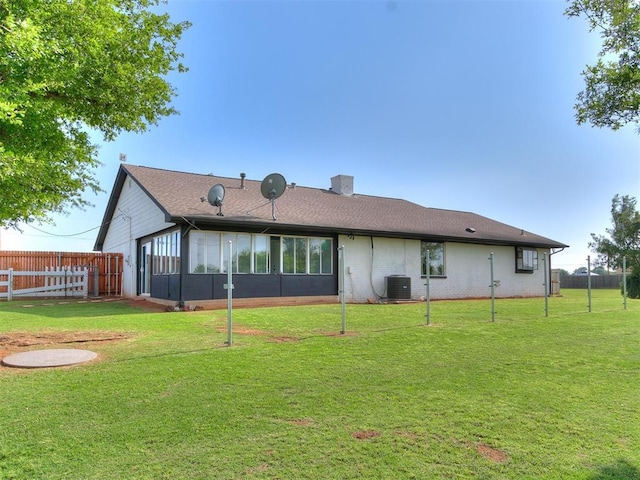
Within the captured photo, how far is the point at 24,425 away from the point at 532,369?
5.58 meters

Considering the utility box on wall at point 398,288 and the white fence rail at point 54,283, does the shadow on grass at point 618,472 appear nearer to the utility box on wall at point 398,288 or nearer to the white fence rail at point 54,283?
the utility box on wall at point 398,288

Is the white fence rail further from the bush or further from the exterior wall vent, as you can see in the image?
the bush

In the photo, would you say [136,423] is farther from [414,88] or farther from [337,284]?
[414,88]

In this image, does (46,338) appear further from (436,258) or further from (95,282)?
(436,258)

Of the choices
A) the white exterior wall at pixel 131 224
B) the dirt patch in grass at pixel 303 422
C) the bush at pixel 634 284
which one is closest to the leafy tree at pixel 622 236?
the bush at pixel 634 284

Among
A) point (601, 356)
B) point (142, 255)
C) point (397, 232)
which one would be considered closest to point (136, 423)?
point (601, 356)

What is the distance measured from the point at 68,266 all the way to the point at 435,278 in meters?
16.9

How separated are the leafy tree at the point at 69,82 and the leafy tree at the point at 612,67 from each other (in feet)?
26.8

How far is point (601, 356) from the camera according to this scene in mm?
6312

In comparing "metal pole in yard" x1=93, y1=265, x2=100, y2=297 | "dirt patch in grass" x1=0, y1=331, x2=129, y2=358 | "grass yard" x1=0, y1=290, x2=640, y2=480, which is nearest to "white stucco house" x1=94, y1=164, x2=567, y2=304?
"metal pole in yard" x1=93, y1=265, x2=100, y2=297

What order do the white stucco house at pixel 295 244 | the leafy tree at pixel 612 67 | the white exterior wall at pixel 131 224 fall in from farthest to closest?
the white exterior wall at pixel 131 224 → the white stucco house at pixel 295 244 → the leafy tree at pixel 612 67

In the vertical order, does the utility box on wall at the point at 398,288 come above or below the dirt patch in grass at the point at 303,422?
Result: above

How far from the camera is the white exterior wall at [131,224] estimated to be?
53.0ft

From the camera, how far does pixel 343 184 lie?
21812 mm
